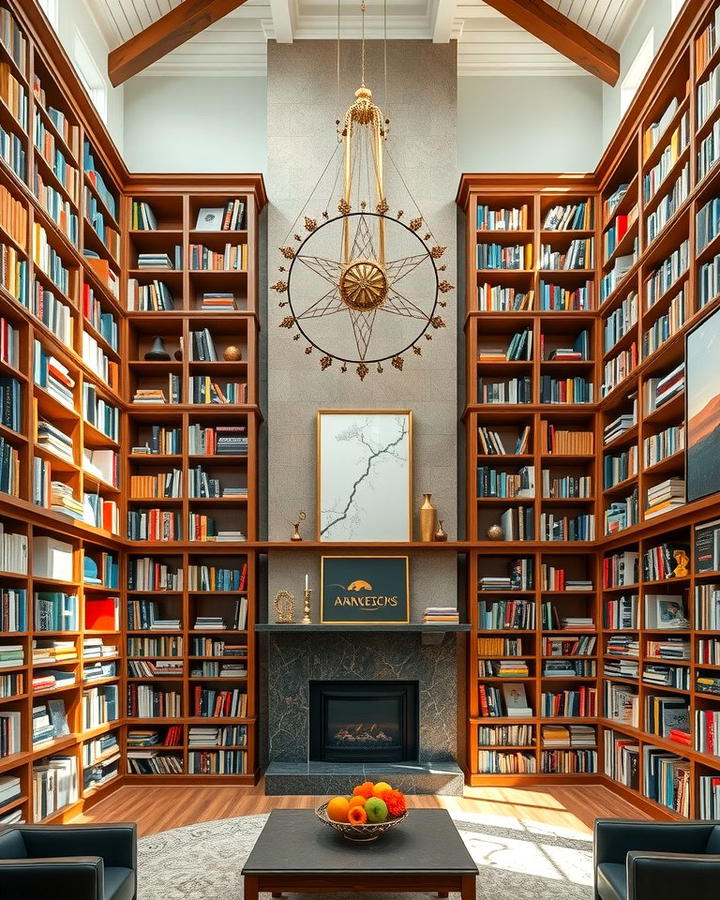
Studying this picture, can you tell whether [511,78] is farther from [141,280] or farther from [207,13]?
[141,280]

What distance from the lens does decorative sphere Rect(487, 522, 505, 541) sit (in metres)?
7.94

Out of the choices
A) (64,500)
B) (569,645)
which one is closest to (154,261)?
(64,500)

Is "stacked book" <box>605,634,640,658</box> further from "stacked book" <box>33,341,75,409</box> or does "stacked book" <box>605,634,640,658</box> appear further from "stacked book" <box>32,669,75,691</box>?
"stacked book" <box>33,341,75,409</box>

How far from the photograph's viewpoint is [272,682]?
25.7 feet

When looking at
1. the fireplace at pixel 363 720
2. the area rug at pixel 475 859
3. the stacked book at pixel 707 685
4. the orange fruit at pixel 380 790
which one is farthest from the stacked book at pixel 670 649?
the orange fruit at pixel 380 790

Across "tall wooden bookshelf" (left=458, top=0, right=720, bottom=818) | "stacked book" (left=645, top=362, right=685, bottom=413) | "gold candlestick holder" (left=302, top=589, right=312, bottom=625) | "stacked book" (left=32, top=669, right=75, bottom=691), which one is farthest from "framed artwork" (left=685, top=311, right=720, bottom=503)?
"stacked book" (left=32, top=669, right=75, bottom=691)

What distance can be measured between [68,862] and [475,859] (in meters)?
2.75

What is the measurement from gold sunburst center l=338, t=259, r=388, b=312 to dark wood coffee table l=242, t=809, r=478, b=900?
2778mm

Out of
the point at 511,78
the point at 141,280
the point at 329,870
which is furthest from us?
the point at 511,78

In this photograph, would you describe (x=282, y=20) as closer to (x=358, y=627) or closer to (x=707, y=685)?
(x=358, y=627)

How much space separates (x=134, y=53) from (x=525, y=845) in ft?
21.9

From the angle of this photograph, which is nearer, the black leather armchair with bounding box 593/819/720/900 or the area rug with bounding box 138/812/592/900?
the black leather armchair with bounding box 593/819/720/900

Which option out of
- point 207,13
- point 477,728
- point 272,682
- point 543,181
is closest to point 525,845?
point 477,728

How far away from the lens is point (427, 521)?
792 centimetres
